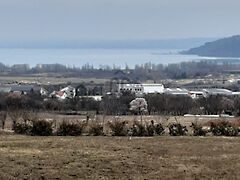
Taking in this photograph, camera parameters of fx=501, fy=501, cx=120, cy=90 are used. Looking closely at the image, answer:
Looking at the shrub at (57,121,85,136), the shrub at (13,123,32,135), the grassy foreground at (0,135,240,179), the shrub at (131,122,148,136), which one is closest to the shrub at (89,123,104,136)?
the shrub at (57,121,85,136)

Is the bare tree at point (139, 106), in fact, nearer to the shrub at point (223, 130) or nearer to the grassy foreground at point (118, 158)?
the shrub at point (223, 130)

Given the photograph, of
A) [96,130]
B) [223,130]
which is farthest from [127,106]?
[96,130]

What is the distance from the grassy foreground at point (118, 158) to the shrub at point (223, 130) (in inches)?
68.0

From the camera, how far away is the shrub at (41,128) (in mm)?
15227

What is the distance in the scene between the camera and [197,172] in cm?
1019

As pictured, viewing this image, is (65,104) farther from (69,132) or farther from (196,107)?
(69,132)

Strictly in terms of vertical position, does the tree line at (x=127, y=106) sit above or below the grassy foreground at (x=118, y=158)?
below

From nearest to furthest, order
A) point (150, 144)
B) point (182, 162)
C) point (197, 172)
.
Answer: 1. point (197, 172)
2. point (182, 162)
3. point (150, 144)

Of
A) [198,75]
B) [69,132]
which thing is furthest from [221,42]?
[69,132]

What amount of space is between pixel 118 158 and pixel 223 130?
5794 millimetres

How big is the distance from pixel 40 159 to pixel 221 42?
194735mm

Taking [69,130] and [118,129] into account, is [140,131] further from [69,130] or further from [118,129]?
[69,130]

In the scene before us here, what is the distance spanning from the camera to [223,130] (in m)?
15.8

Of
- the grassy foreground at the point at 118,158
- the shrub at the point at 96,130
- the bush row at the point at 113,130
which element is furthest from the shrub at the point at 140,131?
the grassy foreground at the point at 118,158
